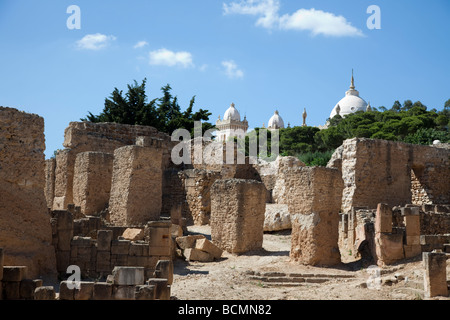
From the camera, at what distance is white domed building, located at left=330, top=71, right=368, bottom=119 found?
235 feet

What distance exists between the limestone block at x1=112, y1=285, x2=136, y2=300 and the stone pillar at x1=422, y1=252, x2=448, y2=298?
518 cm

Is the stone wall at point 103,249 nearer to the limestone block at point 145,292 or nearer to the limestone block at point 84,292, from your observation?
the limestone block at point 84,292

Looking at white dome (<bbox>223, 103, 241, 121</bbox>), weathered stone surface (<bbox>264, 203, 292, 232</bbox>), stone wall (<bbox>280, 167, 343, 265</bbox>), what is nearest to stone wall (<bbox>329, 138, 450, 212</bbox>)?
weathered stone surface (<bbox>264, 203, 292, 232</bbox>)

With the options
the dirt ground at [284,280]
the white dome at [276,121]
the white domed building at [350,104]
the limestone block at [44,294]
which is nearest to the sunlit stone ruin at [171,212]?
the limestone block at [44,294]

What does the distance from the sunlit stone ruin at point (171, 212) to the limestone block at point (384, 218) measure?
0.02 metres

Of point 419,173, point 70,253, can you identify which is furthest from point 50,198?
point 419,173

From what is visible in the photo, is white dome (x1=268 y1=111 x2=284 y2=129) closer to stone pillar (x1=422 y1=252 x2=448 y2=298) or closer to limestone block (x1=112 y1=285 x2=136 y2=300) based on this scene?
stone pillar (x1=422 y1=252 x2=448 y2=298)

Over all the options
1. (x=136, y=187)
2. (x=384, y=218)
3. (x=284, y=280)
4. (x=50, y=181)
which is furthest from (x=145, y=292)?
(x=50, y=181)

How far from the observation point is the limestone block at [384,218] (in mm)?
13092

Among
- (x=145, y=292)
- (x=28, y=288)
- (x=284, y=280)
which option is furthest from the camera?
(x=284, y=280)

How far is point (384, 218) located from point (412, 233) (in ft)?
2.51

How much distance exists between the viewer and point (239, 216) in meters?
15.0

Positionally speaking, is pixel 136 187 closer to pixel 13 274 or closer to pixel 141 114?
pixel 13 274
